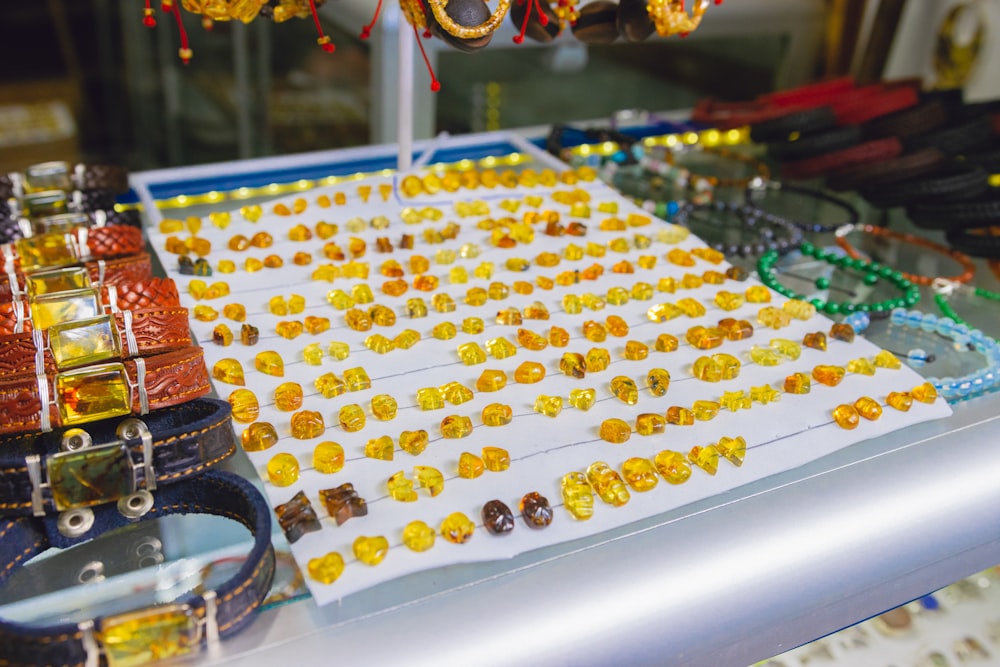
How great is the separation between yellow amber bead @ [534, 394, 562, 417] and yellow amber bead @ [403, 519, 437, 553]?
21cm

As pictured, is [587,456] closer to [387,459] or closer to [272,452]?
[387,459]

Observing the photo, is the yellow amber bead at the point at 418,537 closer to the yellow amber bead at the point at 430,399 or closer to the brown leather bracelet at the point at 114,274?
the yellow amber bead at the point at 430,399

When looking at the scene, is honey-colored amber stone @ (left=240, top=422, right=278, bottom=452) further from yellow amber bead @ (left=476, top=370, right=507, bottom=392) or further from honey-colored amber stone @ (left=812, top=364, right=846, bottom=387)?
honey-colored amber stone @ (left=812, top=364, right=846, bottom=387)

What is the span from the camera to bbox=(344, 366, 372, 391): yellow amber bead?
89 centimetres

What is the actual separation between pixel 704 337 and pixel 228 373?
0.53 meters

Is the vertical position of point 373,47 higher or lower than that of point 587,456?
higher

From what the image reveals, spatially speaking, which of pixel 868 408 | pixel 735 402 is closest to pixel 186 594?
pixel 735 402

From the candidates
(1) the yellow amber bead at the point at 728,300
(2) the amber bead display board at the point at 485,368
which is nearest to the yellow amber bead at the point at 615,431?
(2) the amber bead display board at the point at 485,368

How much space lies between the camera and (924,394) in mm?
921

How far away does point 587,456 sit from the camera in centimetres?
82

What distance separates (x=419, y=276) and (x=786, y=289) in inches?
19.7

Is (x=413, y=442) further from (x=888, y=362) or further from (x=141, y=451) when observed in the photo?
(x=888, y=362)

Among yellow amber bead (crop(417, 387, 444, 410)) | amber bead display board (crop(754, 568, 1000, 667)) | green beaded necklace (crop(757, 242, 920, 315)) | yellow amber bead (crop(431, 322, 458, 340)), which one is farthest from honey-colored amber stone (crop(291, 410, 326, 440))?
green beaded necklace (crop(757, 242, 920, 315))

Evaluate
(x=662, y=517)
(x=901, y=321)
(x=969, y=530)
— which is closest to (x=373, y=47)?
(x=901, y=321)
